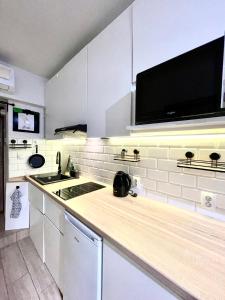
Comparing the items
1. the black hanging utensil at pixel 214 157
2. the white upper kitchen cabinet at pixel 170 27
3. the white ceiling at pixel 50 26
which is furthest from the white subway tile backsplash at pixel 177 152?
the white ceiling at pixel 50 26

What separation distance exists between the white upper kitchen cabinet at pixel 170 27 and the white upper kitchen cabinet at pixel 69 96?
1.99 feet

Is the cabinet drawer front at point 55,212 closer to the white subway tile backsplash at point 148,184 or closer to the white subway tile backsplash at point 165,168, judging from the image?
the white subway tile backsplash at point 165,168

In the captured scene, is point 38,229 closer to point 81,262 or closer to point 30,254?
point 30,254

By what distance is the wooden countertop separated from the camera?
1.62 feet

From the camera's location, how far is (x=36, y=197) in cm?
163

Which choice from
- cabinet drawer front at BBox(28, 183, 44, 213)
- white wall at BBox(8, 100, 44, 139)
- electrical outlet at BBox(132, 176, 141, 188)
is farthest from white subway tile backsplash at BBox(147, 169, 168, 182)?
white wall at BBox(8, 100, 44, 139)

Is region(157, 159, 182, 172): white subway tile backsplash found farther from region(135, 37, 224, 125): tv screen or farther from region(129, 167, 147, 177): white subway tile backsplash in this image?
region(135, 37, 224, 125): tv screen

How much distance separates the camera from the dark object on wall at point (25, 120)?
204cm

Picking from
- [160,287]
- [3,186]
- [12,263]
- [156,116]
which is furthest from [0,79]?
[160,287]

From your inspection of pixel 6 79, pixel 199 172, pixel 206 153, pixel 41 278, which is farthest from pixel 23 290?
pixel 6 79

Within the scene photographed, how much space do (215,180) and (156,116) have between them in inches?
20.1

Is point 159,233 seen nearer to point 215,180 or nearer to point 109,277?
point 109,277

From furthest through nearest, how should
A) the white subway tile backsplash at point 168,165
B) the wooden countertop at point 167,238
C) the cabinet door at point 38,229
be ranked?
the cabinet door at point 38,229 → the white subway tile backsplash at point 168,165 → the wooden countertop at point 167,238

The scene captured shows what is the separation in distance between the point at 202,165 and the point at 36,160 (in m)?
2.08
